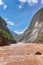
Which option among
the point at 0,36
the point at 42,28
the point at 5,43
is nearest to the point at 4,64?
the point at 0,36

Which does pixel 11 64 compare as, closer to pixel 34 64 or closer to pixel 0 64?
pixel 0 64

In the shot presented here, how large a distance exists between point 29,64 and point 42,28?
578 ft

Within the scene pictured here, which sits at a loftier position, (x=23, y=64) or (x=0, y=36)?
(x=0, y=36)

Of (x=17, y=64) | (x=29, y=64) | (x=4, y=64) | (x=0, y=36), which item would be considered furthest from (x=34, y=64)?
(x=0, y=36)

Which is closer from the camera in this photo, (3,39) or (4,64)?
(4,64)

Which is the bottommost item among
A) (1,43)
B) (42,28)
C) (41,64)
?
(41,64)

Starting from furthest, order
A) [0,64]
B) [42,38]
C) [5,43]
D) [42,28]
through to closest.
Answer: [42,28]
[42,38]
[5,43]
[0,64]

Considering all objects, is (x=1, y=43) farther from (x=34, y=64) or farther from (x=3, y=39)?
(x=34, y=64)

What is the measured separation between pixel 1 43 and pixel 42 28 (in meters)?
109

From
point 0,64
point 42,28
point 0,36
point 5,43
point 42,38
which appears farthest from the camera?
point 42,28

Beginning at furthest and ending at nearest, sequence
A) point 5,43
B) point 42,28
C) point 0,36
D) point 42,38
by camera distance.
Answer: point 42,28 → point 42,38 → point 5,43 → point 0,36

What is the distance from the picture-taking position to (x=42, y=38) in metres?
159

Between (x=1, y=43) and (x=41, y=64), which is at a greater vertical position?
(x=1, y=43)

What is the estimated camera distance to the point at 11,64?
2512 cm
